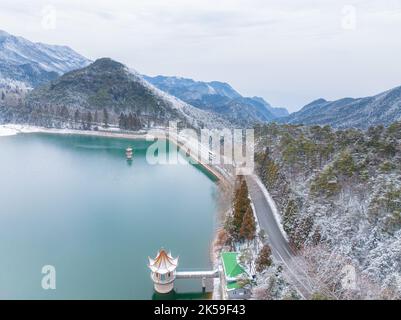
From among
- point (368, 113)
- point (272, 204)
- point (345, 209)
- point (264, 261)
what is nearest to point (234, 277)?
point (264, 261)

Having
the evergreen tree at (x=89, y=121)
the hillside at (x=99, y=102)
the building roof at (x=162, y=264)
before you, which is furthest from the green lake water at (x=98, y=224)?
the hillside at (x=99, y=102)

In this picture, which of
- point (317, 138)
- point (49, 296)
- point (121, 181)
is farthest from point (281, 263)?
point (121, 181)

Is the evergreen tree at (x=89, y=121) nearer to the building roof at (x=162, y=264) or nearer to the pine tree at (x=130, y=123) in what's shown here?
the pine tree at (x=130, y=123)

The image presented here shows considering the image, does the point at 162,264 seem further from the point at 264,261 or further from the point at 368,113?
the point at 368,113

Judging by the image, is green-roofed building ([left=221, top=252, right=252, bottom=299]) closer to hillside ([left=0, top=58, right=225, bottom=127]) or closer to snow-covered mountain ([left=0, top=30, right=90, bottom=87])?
hillside ([left=0, top=58, right=225, bottom=127])

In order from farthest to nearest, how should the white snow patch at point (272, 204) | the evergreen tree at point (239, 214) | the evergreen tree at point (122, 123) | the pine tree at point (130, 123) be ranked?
the evergreen tree at point (122, 123) → the pine tree at point (130, 123) → the white snow patch at point (272, 204) → the evergreen tree at point (239, 214)

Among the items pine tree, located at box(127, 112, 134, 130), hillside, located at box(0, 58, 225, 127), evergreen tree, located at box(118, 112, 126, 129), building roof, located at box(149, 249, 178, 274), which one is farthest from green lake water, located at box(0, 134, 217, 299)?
hillside, located at box(0, 58, 225, 127)
